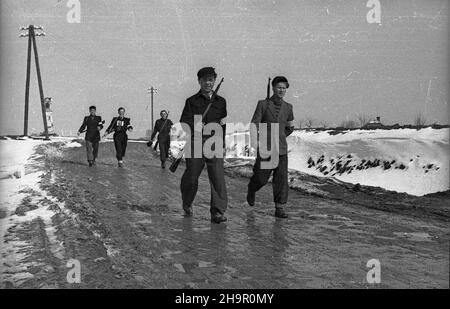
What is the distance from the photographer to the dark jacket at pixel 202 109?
6945mm

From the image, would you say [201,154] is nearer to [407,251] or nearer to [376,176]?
[407,251]

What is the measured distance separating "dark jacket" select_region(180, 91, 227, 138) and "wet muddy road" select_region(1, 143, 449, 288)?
1332 mm

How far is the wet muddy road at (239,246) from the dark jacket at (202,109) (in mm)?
1332

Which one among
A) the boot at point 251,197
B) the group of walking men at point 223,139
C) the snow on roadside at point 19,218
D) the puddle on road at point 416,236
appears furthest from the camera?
the boot at point 251,197

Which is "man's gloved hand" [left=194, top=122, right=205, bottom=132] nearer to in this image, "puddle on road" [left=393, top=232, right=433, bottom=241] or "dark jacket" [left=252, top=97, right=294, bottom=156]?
"dark jacket" [left=252, top=97, right=294, bottom=156]

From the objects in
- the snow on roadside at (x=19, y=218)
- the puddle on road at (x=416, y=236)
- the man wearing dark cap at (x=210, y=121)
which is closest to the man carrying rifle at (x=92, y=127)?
the snow on roadside at (x=19, y=218)

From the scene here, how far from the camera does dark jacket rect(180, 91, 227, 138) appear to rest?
22.8 ft

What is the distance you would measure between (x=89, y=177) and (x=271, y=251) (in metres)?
8.30

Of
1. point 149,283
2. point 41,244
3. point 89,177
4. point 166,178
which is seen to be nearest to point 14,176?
point 89,177

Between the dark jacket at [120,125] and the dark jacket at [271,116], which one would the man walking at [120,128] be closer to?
the dark jacket at [120,125]

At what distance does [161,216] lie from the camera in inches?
285

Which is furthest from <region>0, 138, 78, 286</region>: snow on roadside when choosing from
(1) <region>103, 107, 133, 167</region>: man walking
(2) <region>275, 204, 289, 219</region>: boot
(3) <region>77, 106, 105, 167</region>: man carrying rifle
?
(1) <region>103, 107, 133, 167</region>: man walking

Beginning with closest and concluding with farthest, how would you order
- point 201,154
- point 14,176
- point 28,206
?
point 201,154 < point 28,206 < point 14,176

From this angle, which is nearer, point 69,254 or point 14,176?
point 69,254
